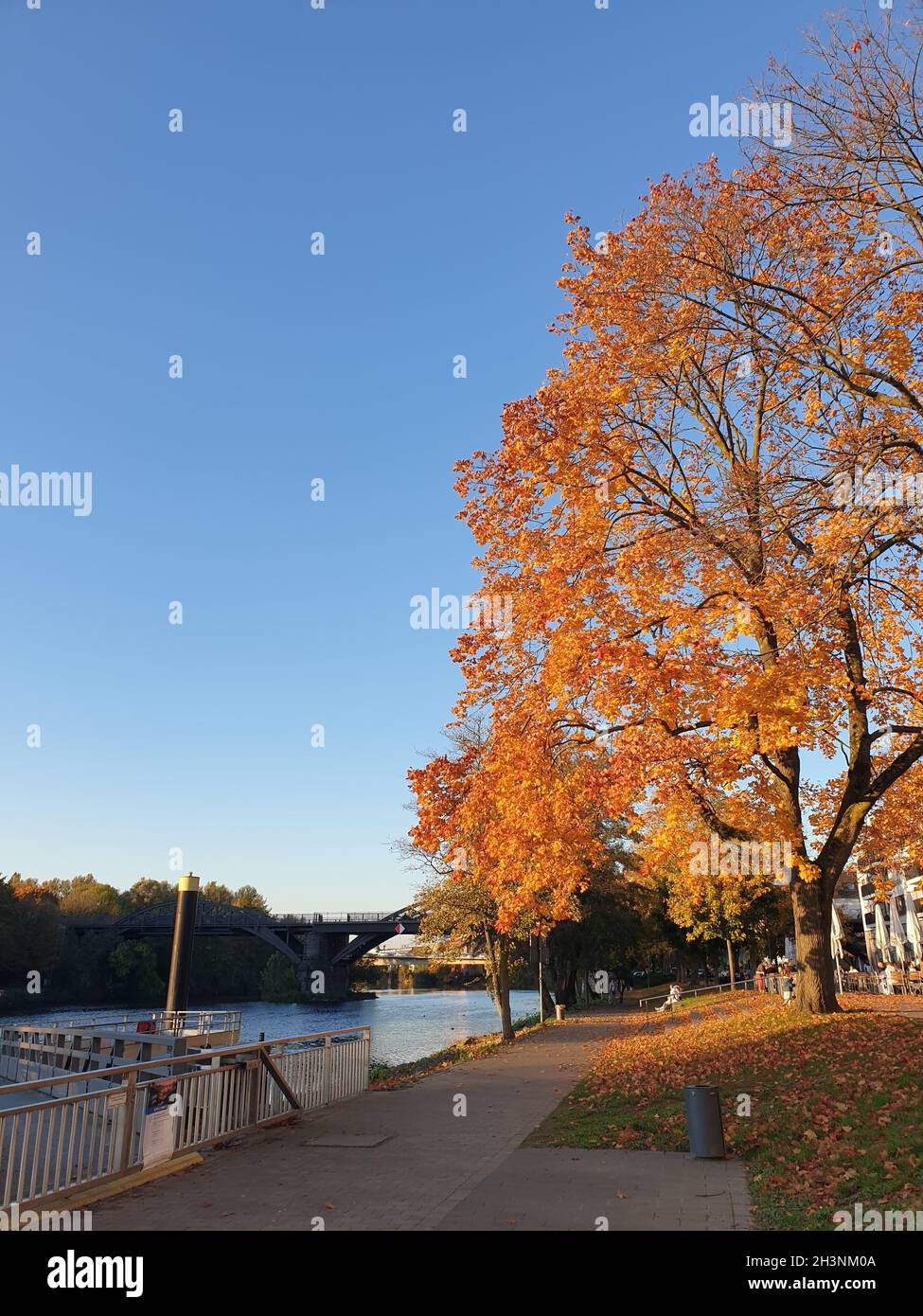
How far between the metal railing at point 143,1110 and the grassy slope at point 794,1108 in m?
3.91

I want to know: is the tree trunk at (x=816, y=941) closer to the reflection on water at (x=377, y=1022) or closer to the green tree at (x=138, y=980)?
the reflection on water at (x=377, y=1022)

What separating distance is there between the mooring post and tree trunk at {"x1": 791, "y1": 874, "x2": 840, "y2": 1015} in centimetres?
1849

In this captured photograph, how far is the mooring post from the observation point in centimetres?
2816

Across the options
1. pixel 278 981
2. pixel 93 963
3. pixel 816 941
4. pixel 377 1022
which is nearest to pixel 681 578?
pixel 816 941

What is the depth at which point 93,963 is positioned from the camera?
86.6 m

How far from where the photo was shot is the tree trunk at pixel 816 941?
18047 mm

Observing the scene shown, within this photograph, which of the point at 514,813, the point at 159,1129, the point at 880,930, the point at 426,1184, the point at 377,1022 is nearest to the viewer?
the point at 426,1184

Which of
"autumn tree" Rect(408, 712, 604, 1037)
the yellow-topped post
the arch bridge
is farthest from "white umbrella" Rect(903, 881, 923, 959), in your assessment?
the arch bridge

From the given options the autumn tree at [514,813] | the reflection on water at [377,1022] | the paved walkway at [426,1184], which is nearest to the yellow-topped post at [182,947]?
the reflection on water at [377,1022]

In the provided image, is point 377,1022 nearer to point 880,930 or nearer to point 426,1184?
point 880,930

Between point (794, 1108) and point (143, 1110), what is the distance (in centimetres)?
781

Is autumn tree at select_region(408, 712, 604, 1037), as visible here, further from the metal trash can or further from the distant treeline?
the distant treeline
